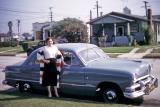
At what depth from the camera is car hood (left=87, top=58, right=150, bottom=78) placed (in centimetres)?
835

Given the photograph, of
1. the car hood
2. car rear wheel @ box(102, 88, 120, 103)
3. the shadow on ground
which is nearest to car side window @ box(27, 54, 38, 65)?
the shadow on ground

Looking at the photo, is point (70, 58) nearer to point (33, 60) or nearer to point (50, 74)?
point (50, 74)

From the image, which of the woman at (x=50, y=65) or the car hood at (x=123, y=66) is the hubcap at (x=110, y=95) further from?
the woman at (x=50, y=65)

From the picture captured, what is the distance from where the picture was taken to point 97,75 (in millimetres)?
8711

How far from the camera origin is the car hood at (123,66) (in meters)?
8.35

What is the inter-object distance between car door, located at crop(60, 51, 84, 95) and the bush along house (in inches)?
1243

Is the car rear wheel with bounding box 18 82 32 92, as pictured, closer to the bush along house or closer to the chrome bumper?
the chrome bumper

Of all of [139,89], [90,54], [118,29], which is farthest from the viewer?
[118,29]

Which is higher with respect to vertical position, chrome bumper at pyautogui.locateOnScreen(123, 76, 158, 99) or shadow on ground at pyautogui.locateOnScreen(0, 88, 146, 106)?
chrome bumper at pyautogui.locateOnScreen(123, 76, 158, 99)

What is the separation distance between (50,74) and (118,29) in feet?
117

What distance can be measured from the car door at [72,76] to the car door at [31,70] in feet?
3.07

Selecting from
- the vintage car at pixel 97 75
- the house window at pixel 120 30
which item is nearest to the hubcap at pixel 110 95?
the vintage car at pixel 97 75

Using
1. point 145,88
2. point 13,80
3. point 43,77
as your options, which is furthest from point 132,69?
point 13,80

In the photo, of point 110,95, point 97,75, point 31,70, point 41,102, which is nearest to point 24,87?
point 31,70
